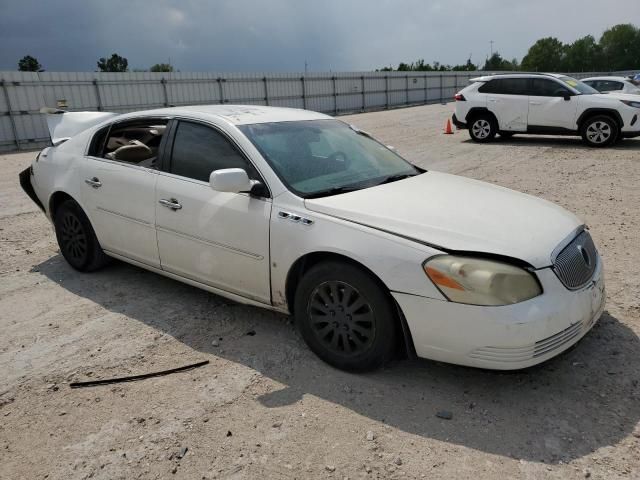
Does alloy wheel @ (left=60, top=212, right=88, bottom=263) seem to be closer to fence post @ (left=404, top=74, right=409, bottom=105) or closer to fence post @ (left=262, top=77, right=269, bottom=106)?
fence post @ (left=262, top=77, right=269, bottom=106)

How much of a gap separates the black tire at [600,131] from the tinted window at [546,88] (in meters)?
0.90

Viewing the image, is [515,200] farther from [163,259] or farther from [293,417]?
[163,259]

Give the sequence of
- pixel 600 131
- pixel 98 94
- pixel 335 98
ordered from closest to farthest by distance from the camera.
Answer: pixel 600 131 < pixel 98 94 < pixel 335 98

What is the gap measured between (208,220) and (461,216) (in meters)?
1.75

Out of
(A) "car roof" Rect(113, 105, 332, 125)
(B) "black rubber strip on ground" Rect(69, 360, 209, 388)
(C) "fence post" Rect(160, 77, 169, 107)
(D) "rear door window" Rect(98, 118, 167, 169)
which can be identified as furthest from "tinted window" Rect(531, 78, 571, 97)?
(C) "fence post" Rect(160, 77, 169, 107)

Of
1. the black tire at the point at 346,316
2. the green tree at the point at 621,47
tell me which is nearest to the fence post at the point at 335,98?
the black tire at the point at 346,316

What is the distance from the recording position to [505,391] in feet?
10.0

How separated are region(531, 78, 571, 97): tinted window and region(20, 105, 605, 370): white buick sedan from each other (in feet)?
31.6

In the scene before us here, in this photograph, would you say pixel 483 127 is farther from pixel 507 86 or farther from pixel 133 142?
pixel 133 142

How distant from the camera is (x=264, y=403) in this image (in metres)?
3.02

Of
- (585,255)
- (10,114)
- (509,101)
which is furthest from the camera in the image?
(10,114)

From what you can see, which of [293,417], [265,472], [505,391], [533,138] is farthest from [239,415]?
[533,138]

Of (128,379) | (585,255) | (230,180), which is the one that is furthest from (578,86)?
(128,379)

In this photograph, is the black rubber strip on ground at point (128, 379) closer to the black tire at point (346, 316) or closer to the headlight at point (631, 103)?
the black tire at point (346, 316)
